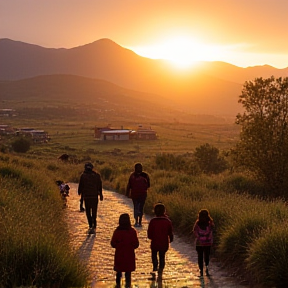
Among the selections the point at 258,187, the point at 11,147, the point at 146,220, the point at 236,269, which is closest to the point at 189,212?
the point at 146,220

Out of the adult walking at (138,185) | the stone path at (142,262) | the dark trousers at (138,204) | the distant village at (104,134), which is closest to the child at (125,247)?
the stone path at (142,262)

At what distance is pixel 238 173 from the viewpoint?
76.9ft

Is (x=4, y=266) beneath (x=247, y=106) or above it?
beneath

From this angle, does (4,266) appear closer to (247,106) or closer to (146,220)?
(146,220)

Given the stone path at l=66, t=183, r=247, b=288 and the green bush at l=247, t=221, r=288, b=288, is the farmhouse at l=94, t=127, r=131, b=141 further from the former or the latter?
the green bush at l=247, t=221, r=288, b=288

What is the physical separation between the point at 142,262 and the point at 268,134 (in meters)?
12.2

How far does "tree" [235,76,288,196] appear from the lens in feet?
67.5

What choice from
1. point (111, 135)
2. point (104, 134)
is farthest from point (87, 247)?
point (111, 135)

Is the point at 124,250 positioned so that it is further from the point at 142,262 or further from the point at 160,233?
the point at 142,262

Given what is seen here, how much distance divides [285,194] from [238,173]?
3.28 meters

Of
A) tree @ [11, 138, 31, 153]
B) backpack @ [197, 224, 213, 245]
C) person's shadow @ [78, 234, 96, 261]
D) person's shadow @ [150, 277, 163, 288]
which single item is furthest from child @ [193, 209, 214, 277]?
tree @ [11, 138, 31, 153]

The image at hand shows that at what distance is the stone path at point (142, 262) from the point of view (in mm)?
8539

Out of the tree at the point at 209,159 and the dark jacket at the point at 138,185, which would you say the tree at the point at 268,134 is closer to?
the dark jacket at the point at 138,185

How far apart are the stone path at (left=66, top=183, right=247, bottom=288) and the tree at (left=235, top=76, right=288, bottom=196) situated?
7904 millimetres
